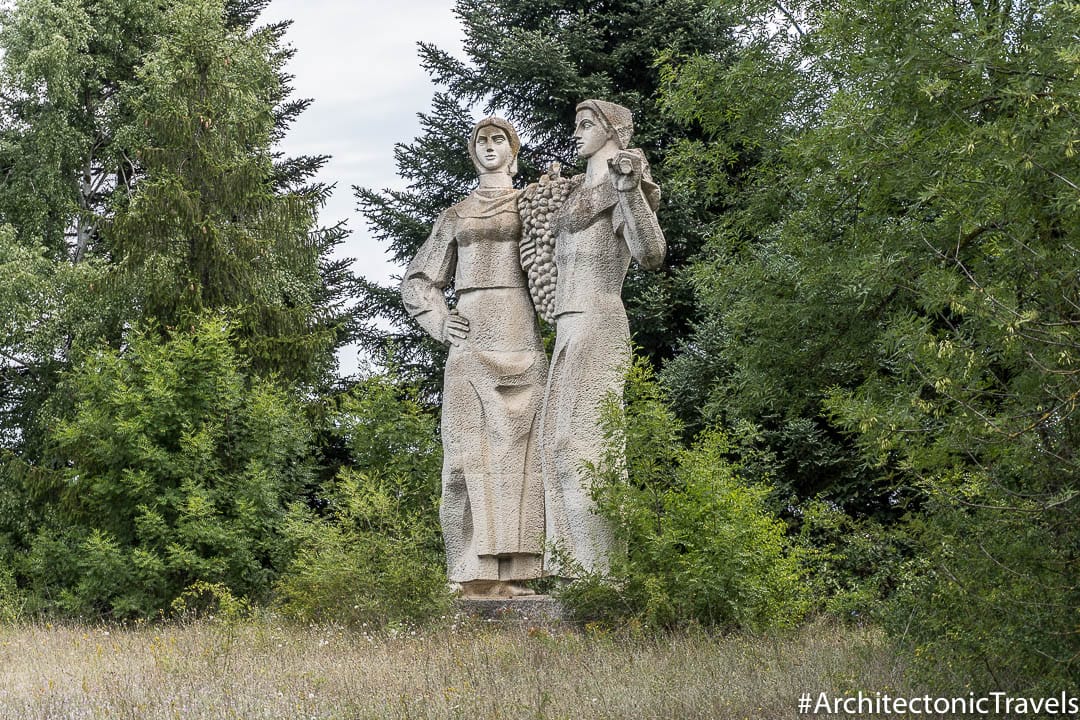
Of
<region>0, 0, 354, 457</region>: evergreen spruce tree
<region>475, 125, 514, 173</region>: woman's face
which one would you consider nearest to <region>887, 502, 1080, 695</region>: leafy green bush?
<region>475, 125, 514, 173</region>: woman's face

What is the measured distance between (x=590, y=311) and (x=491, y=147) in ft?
6.78

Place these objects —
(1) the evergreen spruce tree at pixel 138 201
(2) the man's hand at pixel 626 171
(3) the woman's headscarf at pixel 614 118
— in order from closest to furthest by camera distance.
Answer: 1. (2) the man's hand at pixel 626 171
2. (3) the woman's headscarf at pixel 614 118
3. (1) the evergreen spruce tree at pixel 138 201

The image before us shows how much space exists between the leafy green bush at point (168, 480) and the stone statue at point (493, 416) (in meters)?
3.88

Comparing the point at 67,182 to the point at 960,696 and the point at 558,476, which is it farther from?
the point at 960,696

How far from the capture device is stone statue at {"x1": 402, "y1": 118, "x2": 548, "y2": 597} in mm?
10492

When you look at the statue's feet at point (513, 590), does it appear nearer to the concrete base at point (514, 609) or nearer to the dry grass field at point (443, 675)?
the concrete base at point (514, 609)

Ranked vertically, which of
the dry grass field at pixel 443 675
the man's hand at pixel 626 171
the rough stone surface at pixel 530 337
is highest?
the man's hand at pixel 626 171

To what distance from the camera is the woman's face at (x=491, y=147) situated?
11031 millimetres

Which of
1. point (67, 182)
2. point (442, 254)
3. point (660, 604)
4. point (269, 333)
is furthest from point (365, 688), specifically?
point (67, 182)

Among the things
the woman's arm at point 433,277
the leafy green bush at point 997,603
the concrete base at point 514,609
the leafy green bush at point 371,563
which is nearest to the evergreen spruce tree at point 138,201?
the leafy green bush at point 371,563

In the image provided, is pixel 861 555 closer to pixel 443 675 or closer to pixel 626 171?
pixel 626 171

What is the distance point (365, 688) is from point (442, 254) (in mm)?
4954

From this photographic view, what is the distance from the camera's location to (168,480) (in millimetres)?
14008

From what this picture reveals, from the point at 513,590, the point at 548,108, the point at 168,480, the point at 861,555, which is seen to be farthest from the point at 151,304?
the point at 861,555
